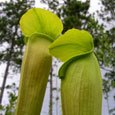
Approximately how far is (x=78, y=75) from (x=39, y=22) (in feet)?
0.91

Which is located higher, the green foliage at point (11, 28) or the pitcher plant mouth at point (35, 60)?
the green foliage at point (11, 28)

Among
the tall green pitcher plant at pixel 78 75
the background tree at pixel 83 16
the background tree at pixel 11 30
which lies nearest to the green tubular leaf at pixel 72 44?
the tall green pitcher plant at pixel 78 75

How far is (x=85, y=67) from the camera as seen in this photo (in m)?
0.53

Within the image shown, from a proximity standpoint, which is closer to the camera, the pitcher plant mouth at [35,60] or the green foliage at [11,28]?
the pitcher plant mouth at [35,60]

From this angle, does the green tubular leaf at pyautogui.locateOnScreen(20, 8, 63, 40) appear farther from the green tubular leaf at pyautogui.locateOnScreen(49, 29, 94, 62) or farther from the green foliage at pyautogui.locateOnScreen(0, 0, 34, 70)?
the green foliage at pyautogui.locateOnScreen(0, 0, 34, 70)

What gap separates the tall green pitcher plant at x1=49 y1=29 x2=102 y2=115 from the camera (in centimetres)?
50

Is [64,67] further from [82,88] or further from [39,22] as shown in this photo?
[39,22]

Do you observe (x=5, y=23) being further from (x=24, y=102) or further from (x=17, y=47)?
(x=24, y=102)

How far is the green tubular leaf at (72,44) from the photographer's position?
1.82 feet

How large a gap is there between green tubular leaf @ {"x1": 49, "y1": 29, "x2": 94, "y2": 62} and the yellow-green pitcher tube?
0.15 ft

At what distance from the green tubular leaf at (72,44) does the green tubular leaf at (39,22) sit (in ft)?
0.31

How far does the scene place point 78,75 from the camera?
0.53 m

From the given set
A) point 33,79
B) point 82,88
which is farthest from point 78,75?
point 33,79

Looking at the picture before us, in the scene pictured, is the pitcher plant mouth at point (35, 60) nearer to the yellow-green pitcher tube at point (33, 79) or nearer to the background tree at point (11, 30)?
the yellow-green pitcher tube at point (33, 79)
